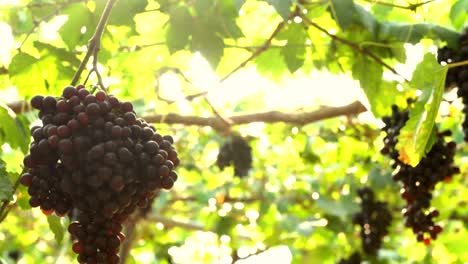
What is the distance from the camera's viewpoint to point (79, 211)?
185cm

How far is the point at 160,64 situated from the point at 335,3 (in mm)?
1429

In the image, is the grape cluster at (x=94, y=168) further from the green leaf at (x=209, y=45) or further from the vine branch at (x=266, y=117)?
the vine branch at (x=266, y=117)

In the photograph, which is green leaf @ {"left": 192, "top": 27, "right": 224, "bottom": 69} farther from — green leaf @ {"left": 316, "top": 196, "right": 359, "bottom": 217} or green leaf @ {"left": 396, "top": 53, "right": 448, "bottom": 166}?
green leaf @ {"left": 316, "top": 196, "right": 359, "bottom": 217}

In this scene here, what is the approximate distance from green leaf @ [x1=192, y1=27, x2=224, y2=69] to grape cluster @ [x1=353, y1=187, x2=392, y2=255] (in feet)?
7.77

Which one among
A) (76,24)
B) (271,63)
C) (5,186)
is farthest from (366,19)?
(5,186)

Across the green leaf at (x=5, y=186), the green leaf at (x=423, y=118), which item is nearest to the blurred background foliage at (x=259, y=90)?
the green leaf at (x=5, y=186)

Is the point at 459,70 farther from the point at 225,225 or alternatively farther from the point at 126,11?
the point at 225,225

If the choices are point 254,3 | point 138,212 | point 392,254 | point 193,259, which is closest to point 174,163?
point 254,3

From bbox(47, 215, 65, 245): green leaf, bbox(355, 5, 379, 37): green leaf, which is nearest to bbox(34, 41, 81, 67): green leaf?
bbox(47, 215, 65, 245): green leaf

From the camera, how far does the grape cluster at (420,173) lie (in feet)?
9.08

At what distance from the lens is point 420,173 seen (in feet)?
9.04

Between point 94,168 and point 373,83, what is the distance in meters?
1.73

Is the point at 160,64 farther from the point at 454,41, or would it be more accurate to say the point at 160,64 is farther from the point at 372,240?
the point at 372,240

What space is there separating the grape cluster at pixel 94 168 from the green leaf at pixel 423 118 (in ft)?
2.97
